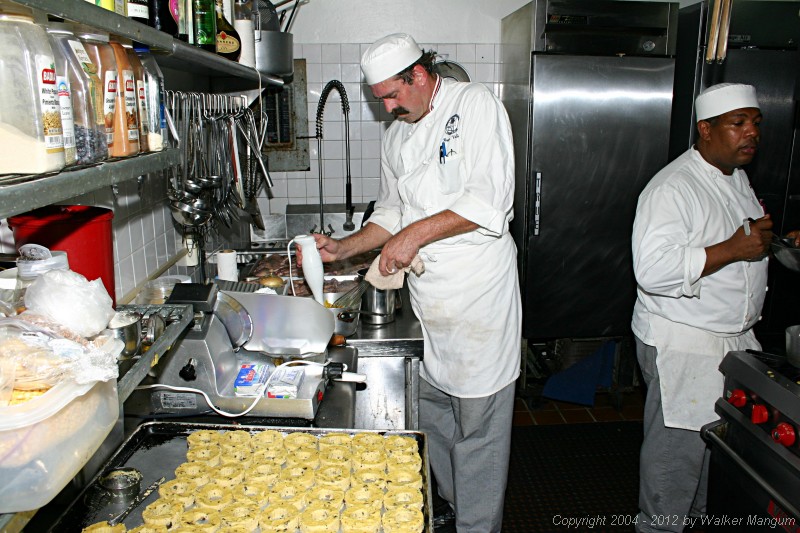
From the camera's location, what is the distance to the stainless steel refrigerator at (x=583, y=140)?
3.65 metres

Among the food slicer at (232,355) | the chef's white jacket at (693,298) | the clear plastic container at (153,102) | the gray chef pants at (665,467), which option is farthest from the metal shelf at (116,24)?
the gray chef pants at (665,467)

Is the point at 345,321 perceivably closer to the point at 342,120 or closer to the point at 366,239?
the point at 366,239


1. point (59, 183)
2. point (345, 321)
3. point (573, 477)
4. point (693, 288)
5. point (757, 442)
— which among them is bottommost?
point (573, 477)

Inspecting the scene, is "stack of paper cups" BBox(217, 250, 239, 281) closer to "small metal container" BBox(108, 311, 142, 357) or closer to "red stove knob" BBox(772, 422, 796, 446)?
"small metal container" BBox(108, 311, 142, 357)

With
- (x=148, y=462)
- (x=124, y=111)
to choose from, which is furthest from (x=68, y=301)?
(x=148, y=462)

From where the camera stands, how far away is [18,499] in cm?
80

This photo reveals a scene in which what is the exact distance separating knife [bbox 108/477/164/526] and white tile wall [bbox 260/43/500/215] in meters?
2.87

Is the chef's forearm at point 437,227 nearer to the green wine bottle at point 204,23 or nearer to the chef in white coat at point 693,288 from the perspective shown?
the chef in white coat at point 693,288

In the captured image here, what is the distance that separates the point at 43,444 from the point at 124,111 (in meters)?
0.63

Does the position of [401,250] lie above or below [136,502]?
above

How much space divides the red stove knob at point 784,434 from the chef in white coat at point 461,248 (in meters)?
0.89

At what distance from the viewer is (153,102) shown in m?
1.37

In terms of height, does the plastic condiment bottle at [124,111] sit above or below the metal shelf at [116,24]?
below

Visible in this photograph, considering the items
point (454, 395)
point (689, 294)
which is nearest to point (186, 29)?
point (454, 395)
